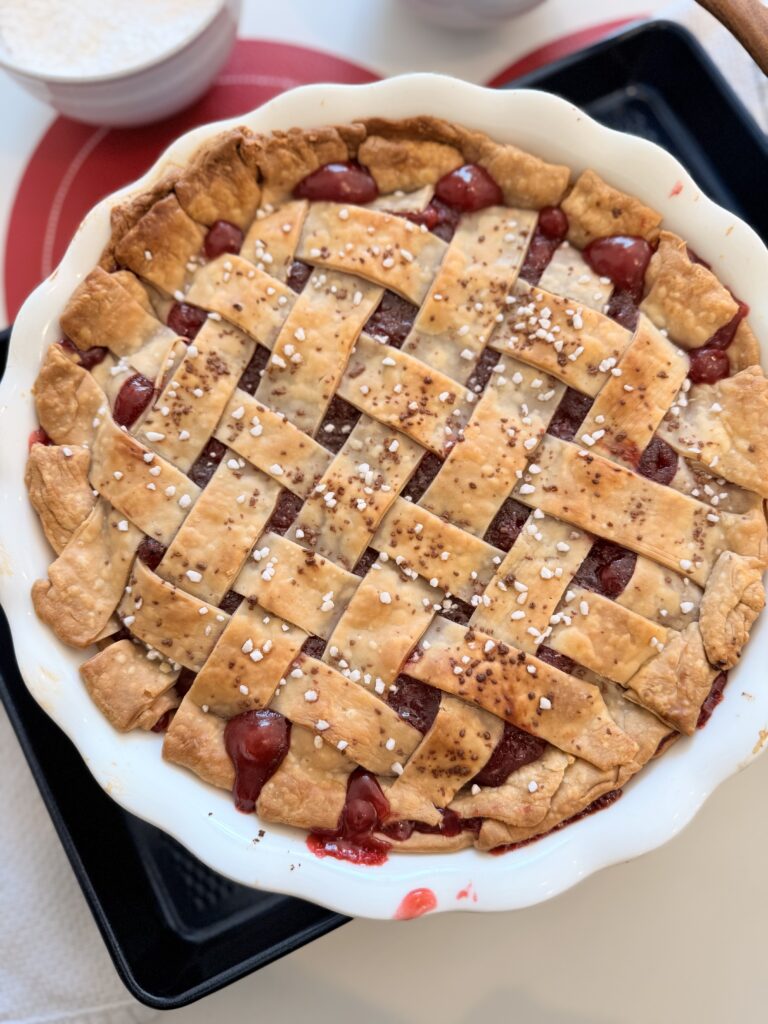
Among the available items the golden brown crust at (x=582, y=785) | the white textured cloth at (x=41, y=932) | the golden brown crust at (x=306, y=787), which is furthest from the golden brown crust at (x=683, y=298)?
the white textured cloth at (x=41, y=932)

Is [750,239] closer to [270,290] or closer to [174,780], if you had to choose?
[270,290]

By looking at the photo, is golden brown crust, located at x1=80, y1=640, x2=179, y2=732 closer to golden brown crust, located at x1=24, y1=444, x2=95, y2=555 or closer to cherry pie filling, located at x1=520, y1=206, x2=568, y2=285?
golden brown crust, located at x1=24, y1=444, x2=95, y2=555

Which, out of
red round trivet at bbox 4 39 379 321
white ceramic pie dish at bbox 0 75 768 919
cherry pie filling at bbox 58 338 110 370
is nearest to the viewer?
white ceramic pie dish at bbox 0 75 768 919

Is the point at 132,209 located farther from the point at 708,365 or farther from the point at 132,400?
the point at 708,365

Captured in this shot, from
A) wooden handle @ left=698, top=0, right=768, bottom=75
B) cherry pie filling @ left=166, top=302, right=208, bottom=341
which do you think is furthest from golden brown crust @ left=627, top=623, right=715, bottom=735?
wooden handle @ left=698, top=0, right=768, bottom=75

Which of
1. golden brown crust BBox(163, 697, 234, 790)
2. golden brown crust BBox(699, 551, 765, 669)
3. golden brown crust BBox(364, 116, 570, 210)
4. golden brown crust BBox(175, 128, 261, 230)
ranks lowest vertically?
golden brown crust BBox(163, 697, 234, 790)

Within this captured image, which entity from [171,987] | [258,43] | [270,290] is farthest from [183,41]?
[171,987]
